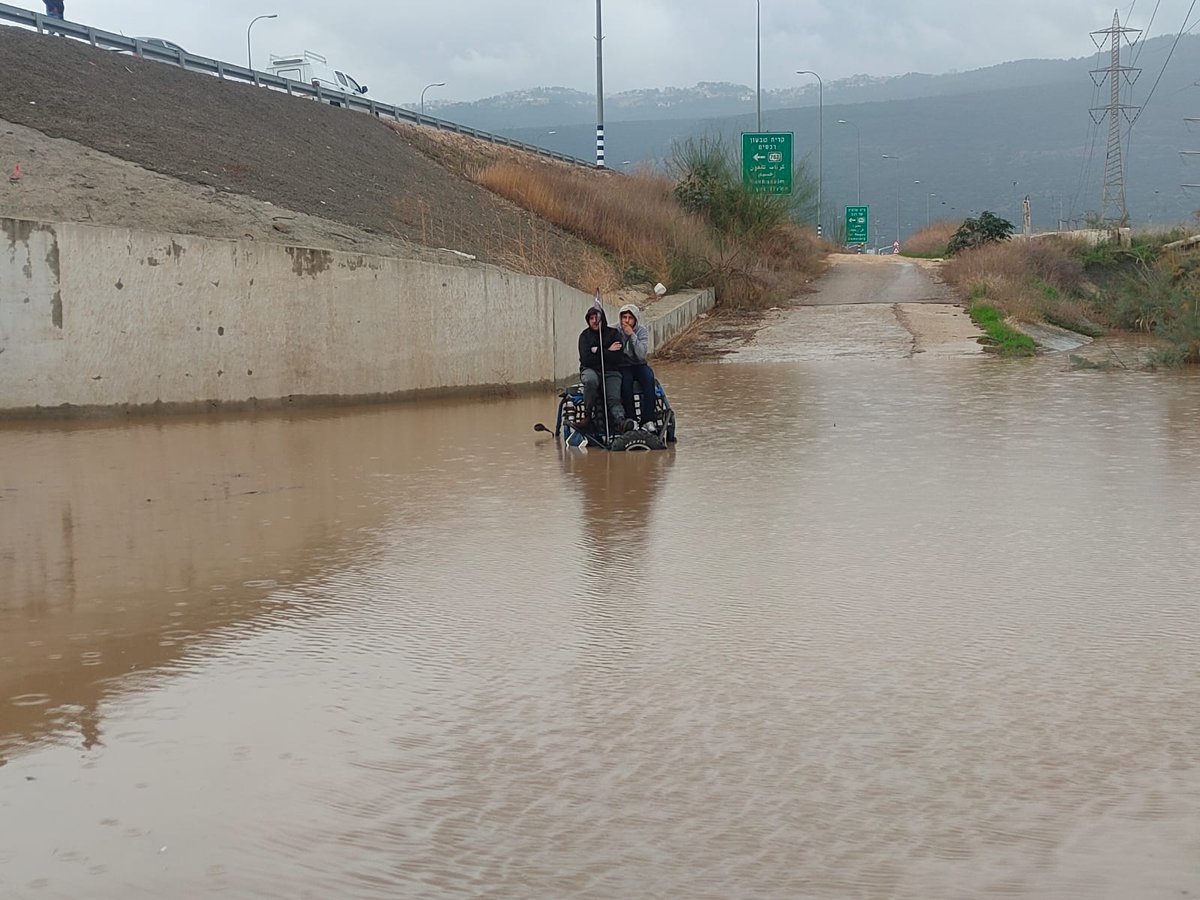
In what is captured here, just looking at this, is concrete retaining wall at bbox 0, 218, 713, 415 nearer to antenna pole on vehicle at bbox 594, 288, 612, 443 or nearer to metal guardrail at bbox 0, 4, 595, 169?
antenna pole on vehicle at bbox 594, 288, 612, 443

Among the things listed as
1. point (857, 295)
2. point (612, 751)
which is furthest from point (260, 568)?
point (857, 295)

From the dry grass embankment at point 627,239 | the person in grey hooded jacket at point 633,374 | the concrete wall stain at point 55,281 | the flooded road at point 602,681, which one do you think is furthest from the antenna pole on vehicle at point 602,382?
the dry grass embankment at point 627,239

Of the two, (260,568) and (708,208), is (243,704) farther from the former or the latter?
(708,208)

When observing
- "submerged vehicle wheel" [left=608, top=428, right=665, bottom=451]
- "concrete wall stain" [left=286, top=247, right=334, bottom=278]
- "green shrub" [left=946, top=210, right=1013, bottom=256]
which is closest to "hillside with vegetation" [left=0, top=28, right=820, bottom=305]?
"concrete wall stain" [left=286, top=247, right=334, bottom=278]

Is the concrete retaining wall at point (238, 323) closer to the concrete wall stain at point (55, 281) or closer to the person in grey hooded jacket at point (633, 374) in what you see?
the concrete wall stain at point (55, 281)

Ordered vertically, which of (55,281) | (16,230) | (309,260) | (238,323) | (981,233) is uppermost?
(981,233)

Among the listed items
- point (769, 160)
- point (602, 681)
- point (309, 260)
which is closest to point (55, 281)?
point (309, 260)

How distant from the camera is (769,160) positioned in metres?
46.1

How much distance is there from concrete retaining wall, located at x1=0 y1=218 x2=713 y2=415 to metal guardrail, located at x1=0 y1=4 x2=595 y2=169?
17749 millimetres

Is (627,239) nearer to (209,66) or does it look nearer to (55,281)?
(209,66)

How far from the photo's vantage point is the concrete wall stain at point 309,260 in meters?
15.9

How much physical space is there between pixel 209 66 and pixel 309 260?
21345 millimetres

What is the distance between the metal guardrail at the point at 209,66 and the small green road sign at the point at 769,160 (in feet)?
26.5

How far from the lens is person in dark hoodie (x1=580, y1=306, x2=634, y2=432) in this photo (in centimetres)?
1293
